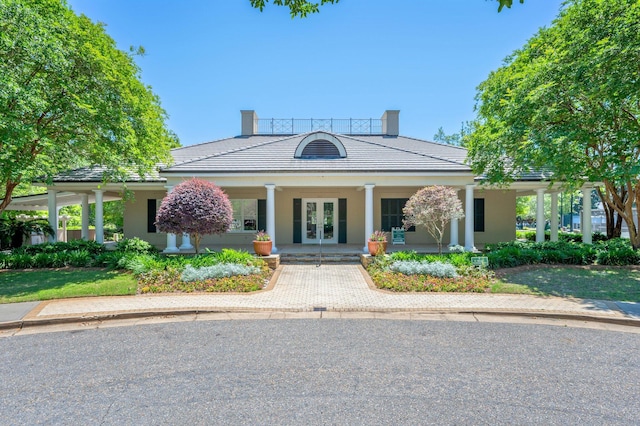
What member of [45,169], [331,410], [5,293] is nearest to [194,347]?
[331,410]

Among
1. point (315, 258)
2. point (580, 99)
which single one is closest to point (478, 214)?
point (580, 99)

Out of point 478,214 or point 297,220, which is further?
point 478,214

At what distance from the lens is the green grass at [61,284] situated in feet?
24.8

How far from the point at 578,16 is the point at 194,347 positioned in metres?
12.2

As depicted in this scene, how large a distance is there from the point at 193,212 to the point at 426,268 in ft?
22.4

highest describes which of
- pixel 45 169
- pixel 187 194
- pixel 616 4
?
pixel 616 4

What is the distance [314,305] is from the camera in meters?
7.02

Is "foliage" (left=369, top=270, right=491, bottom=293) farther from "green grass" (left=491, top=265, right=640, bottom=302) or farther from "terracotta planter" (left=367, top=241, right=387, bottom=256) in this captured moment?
"terracotta planter" (left=367, top=241, right=387, bottom=256)

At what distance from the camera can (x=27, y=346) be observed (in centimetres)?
500

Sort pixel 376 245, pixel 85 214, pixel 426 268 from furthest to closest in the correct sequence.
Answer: pixel 85 214 → pixel 376 245 → pixel 426 268

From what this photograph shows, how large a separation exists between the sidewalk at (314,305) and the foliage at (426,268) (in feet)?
4.17

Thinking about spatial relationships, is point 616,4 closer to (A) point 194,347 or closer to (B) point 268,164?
(B) point 268,164

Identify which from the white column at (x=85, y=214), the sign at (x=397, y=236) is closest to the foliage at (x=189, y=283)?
the sign at (x=397, y=236)

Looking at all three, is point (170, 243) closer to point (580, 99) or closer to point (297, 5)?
point (297, 5)
